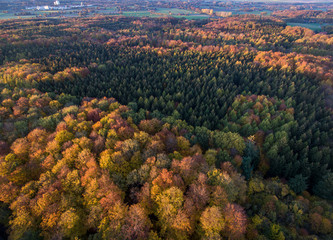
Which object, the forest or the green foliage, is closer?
the forest

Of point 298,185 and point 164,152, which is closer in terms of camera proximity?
point 164,152

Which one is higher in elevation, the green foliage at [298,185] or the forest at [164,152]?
the forest at [164,152]

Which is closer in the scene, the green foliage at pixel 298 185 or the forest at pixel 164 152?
the forest at pixel 164 152

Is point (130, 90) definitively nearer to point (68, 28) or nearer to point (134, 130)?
point (134, 130)

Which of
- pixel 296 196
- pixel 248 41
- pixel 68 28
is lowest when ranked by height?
pixel 296 196

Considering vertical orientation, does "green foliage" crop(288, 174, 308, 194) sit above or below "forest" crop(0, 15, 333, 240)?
below

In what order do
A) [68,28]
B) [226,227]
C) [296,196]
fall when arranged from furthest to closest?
[68,28], [296,196], [226,227]

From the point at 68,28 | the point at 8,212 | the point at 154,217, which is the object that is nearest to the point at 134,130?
the point at 154,217

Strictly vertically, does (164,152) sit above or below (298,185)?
above
